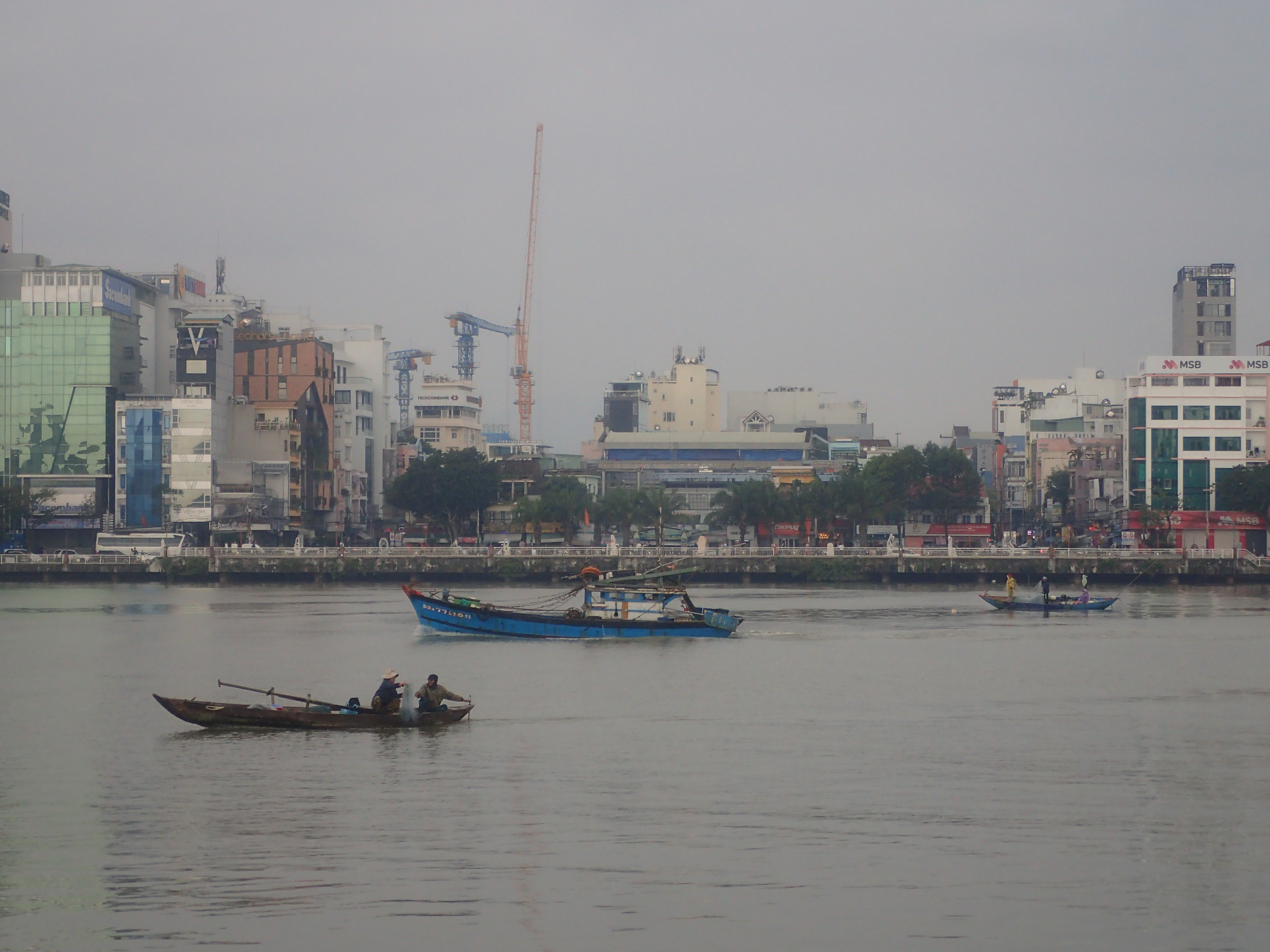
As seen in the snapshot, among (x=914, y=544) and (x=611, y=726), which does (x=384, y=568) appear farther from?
(x=611, y=726)

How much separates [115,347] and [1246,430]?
104 m

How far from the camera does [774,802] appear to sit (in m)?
33.2

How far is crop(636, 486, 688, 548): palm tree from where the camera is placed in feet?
511

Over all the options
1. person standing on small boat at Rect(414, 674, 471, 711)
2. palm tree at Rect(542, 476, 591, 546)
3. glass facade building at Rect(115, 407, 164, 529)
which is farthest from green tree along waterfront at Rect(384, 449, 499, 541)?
person standing on small boat at Rect(414, 674, 471, 711)

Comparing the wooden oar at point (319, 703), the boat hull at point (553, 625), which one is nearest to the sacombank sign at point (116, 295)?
the boat hull at point (553, 625)

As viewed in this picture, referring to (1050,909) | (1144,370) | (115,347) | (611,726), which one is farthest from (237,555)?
(1050,909)

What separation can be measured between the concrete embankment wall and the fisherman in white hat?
3042 inches

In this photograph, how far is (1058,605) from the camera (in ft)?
295

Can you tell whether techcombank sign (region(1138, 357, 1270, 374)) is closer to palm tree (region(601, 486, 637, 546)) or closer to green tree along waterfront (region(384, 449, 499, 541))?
palm tree (region(601, 486, 637, 546))

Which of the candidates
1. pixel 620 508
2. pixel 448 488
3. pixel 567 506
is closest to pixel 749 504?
pixel 620 508

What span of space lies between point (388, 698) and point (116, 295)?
391 feet

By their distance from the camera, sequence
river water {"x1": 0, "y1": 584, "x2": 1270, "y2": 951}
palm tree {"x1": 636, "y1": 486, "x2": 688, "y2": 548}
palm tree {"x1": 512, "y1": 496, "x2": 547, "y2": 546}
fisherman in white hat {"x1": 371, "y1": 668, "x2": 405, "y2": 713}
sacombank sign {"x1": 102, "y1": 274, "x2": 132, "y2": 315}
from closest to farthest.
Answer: river water {"x1": 0, "y1": 584, "x2": 1270, "y2": 951}
fisherman in white hat {"x1": 371, "y1": 668, "x2": 405, "y2": 713}
sacombank sign {"x1": 102, "y1": 274, "x2": 132, "y2": 315}
palm tree {"x1": 636, "y1": 486, "x2": 688, "y2": 548}
palm tree {"x1": 512, "y1": 496, "x2": 547, "y2": 546}

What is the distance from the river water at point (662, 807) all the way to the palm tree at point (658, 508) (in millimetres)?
91338

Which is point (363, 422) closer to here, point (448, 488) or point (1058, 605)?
point (448, 488)
